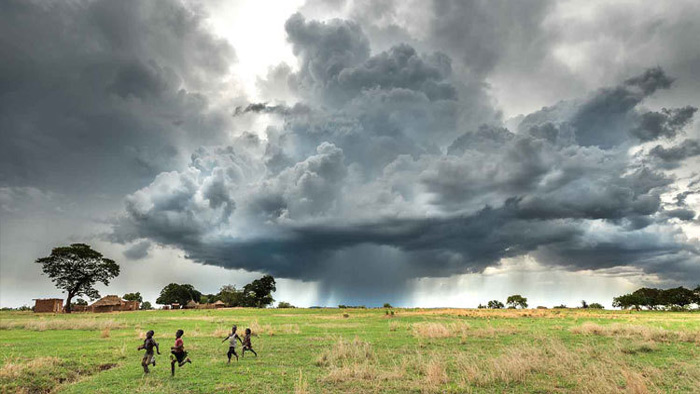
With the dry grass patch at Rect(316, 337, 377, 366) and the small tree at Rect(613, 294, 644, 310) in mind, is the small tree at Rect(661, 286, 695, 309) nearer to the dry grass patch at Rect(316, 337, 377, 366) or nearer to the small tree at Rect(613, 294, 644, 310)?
the small tree at Rect(613, 294, 644, 310)

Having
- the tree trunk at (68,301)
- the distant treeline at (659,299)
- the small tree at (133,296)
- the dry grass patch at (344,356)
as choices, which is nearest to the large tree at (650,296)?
the distant treeline at (659,299)

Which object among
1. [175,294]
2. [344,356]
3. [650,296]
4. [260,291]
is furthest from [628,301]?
[175,294]

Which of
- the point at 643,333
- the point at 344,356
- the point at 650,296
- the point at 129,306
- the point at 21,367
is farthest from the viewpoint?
the point at 650,296

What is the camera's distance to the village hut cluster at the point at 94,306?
300 feet

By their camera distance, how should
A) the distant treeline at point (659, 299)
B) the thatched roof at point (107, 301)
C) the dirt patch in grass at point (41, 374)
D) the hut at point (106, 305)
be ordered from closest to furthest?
the dirt patch in grass at point (41, 374) → the hut at point (106, 305) → the thatched roof at point (107, 301) → the distant treeline at point (659, 299)

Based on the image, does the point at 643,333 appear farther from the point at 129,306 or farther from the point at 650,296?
the point at 650,296

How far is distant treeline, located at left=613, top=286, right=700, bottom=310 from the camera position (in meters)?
136

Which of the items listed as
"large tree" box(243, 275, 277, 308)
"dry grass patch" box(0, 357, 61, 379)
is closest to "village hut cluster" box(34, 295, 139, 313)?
"large tree" box(243, 275, 277, 308)

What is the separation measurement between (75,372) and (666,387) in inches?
1039

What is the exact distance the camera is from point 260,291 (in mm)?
155125

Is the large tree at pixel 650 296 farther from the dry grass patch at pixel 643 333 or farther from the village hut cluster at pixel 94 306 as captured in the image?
the village hut cluster at pixel 94 306

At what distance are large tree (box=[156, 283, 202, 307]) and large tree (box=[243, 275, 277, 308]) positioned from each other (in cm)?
3318

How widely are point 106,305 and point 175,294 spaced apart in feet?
228

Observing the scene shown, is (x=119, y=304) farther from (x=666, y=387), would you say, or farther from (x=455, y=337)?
(x=666, y=387)
